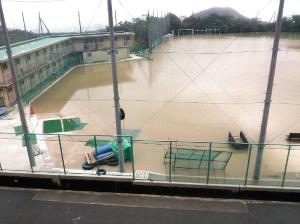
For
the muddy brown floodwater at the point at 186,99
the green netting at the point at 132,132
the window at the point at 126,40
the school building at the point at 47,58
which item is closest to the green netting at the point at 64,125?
the muddy brown floodwater at the point at 186,99

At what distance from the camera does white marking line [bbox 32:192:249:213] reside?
22.6 ft

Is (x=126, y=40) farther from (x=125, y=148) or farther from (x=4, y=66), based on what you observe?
A: (x=125, y=148)

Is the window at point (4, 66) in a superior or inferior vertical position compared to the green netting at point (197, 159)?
superior

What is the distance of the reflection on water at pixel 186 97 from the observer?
1703 centimetres

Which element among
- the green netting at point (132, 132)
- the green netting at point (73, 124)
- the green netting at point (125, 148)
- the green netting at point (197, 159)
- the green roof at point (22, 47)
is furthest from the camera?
the green roof at point (22, 47)

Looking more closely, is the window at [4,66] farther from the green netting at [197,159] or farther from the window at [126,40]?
the window at [126,40]

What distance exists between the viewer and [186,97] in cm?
2283

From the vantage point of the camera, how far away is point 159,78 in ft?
97.8

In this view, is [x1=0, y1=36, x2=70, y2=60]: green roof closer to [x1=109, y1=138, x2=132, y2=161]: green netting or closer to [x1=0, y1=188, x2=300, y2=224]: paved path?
[x1=109, y1=138, x2=132, y2=161]: green netting

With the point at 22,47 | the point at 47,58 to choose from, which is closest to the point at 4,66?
the point at 22,47

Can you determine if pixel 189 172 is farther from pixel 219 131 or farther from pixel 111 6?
pixel 111 6

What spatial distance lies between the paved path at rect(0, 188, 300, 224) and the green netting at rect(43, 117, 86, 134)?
9744 mm

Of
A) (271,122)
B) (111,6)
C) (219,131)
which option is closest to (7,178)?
(111,6)

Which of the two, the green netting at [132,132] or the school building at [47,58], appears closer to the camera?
the green netting at [132,132]
